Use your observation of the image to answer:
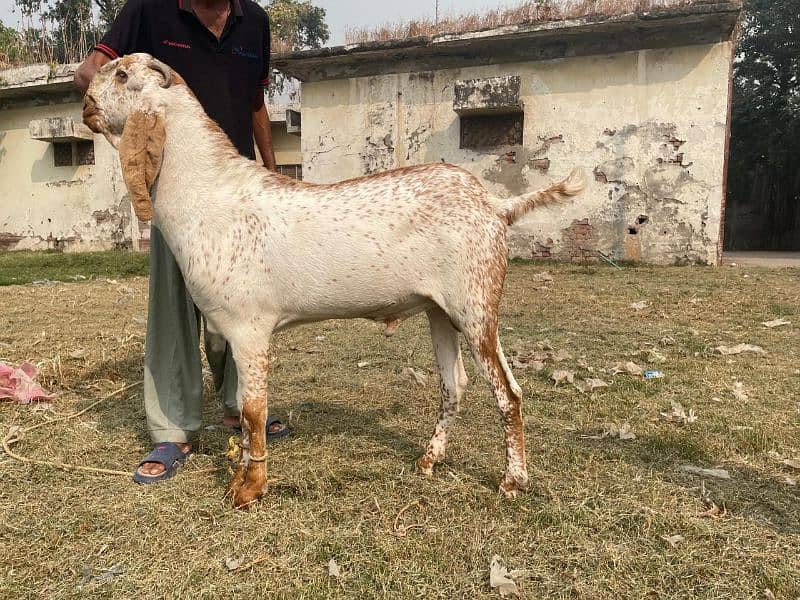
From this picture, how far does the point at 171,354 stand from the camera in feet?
11.0

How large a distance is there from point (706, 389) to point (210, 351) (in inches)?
132

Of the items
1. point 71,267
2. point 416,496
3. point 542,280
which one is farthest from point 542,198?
point 71,267

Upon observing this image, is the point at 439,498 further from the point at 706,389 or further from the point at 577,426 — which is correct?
the point at 706,389

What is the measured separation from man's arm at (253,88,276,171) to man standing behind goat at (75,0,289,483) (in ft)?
0.06

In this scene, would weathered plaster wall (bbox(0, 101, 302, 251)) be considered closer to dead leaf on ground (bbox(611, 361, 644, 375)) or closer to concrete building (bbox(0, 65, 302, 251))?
concrete building (bbox(0, 65, 302, 251))

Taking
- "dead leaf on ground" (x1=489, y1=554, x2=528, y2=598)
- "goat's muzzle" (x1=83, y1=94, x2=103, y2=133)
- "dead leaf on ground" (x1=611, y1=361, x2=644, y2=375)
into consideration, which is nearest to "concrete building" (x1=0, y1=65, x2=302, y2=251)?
"dead leaf on ground" (x1=611, y1=361, x2=644, y2=375)

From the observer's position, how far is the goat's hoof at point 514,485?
9.00 ft

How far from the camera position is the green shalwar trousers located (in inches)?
129

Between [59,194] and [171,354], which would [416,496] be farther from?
[59,194]

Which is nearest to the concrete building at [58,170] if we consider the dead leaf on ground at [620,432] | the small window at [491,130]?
the small window at [491,130]

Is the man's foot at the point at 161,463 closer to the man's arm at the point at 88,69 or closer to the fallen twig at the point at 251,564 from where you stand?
the fallen twig at the point at 251,564

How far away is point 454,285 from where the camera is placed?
2.65 m

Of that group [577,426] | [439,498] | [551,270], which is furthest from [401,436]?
[551,270]

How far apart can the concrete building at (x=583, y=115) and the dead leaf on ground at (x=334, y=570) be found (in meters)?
8.77
